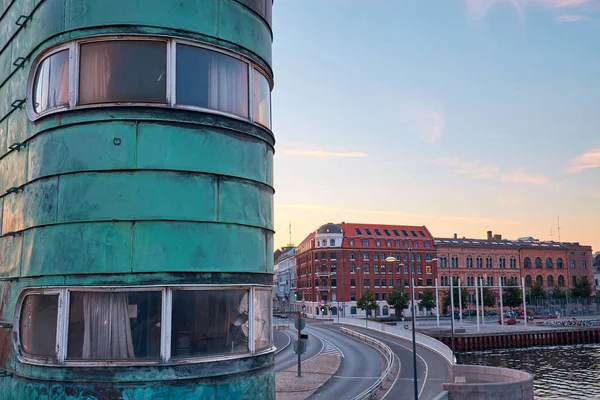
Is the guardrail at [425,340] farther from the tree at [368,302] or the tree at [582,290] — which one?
the tree at [582,290]

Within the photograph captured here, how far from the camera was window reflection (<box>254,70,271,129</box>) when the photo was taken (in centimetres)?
872

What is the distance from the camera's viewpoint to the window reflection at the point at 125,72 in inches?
298

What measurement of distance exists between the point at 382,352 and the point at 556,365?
25.7 meters

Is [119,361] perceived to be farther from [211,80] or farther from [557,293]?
[557,293]

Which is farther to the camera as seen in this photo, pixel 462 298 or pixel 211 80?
pixel 462 298

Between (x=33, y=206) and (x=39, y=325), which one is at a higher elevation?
(x=33, y=206)

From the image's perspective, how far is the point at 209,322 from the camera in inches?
298

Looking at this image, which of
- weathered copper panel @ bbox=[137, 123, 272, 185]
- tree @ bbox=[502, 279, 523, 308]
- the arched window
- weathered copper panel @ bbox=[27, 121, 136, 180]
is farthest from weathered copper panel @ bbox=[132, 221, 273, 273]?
the arched window

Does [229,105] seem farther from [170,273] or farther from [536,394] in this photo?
[536,394]

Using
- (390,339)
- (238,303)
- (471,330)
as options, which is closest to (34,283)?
(238,303)

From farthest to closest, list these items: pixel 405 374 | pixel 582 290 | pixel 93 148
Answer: pixel 582 290
pixel 405 374
pixel 93 148

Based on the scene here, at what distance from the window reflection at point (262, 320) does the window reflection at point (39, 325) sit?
2.68 m

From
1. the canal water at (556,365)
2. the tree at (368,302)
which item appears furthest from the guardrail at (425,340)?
the tree at (368,302)

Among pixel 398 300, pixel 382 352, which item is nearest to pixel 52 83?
pixel 382 352
